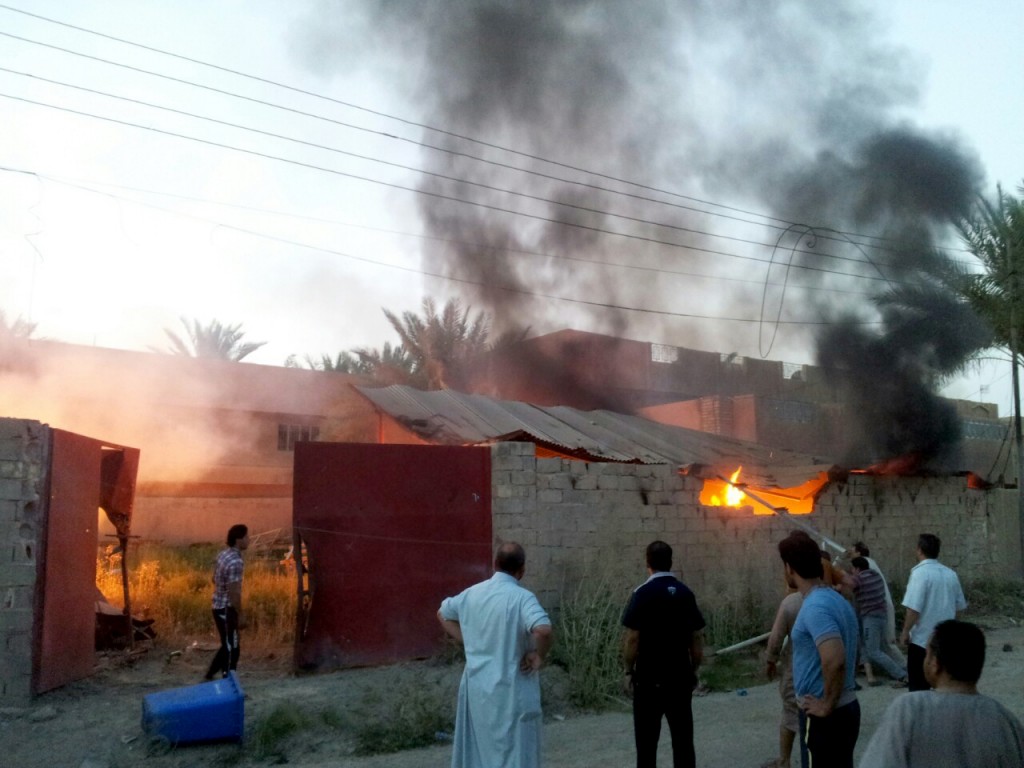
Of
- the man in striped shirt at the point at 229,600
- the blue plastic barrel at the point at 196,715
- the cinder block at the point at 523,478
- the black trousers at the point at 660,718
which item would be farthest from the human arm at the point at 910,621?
the man in striped shirt at the point at 229,600

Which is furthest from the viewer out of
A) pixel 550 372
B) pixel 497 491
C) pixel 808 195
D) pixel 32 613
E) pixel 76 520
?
pixel 550 372

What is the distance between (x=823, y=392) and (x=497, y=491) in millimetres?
14982

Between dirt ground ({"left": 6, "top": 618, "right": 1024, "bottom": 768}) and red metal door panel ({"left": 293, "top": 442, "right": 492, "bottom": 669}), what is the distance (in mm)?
296

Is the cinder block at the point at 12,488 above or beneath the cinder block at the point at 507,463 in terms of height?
beneath

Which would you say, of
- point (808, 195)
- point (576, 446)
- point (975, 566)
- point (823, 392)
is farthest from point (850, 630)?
point (823, 392)

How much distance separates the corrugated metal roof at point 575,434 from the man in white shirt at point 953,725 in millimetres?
7168

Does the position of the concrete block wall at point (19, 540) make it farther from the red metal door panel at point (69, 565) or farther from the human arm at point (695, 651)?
the human arm at point (695, 651)

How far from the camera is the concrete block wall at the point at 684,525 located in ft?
29.1

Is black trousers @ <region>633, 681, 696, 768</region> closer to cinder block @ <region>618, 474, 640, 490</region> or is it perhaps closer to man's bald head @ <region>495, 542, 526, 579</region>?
man's bald head @ <region>495, 542, 526, 579</region>

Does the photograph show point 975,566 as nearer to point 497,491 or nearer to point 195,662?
point 497,491

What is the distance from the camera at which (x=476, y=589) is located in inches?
161

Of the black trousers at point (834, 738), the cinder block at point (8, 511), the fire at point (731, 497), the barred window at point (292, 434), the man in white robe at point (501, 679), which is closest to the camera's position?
the black trousers at point (834, 738)

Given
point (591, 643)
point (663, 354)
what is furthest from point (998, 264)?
point (591, 643)

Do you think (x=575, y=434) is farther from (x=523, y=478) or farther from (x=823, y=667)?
(x=823, y=667)
